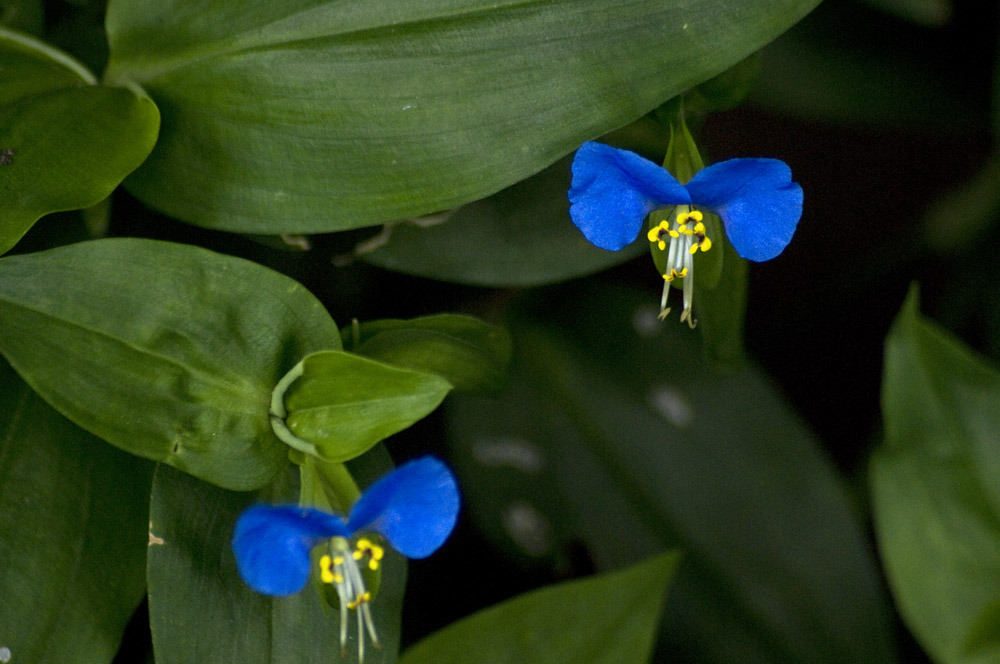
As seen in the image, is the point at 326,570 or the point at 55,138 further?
the point at 55,138

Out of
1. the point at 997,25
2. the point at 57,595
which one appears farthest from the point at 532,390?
the point at 997,25

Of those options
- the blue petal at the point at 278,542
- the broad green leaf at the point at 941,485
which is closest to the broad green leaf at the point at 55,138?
the blue petal at the point at 278,542

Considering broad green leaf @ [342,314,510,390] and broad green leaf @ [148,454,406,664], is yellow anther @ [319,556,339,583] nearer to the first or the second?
broad green leaf @ [148,454,406,664]

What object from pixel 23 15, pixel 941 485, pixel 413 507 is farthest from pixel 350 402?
pixel 941 485

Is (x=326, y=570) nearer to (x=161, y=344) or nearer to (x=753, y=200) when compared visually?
(x=161, y=344)

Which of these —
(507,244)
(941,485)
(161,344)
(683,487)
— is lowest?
(683,487)

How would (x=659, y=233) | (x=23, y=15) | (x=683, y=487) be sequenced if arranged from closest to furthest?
(x=659, y=233)
(x=23, y=15)
(x=683, y=487)

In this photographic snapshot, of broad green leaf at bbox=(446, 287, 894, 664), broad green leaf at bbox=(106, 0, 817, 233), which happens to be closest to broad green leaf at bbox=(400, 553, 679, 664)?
broad green leaf at bbox=(446, 287, 894, 664)
